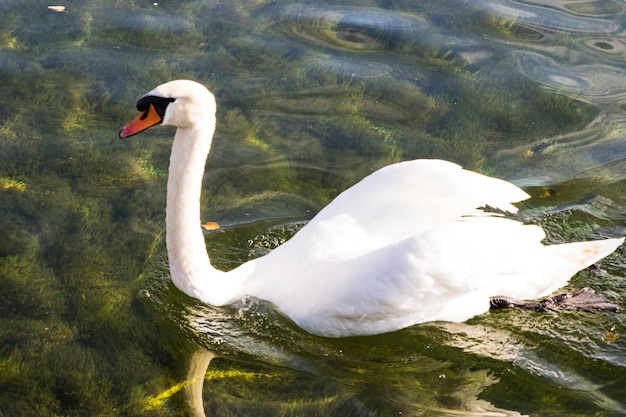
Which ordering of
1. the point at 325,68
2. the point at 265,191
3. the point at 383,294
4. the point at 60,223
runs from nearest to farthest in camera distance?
1. the point at 383,294
2. the point at 60,223
3. the point at 265,191
4. the point at 325,68

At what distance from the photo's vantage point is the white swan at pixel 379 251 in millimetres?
4824

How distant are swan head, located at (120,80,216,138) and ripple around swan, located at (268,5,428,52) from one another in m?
3.53

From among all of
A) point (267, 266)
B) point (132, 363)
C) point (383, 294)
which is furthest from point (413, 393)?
point (132, 363)

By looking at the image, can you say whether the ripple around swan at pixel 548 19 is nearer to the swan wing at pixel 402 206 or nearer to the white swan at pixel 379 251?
the white swan at pixel 379 251

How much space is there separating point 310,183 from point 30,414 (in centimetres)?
280

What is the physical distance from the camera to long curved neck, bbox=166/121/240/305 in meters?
4.89

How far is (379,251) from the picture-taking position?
492cm

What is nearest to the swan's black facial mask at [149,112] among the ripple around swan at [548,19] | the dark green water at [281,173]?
the dark green water at [281,173]

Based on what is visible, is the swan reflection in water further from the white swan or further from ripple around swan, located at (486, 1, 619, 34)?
ripple around swan, located at (486, 1, 619, 34)

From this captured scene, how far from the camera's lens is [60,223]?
19.4 feet

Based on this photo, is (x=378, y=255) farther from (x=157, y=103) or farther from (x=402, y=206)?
(x=157, y=103)

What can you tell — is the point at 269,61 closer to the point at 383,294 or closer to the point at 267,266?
the point at 267,266

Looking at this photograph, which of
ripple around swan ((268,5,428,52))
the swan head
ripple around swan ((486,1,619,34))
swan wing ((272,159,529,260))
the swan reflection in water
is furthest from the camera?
ripple around swan ((486,1,619,34))

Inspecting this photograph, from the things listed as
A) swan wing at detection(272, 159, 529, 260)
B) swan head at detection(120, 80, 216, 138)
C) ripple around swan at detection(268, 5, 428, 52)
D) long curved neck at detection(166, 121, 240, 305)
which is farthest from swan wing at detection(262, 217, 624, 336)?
ripple around swan at detection(268, 5, 428, 52)
